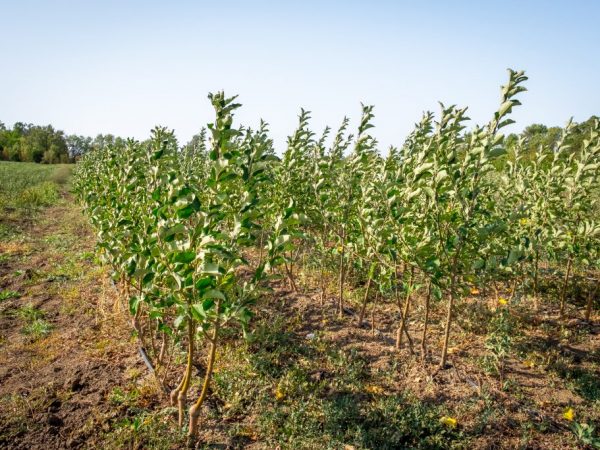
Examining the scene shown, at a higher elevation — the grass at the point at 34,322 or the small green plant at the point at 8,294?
the small green plant at the point at 8,294

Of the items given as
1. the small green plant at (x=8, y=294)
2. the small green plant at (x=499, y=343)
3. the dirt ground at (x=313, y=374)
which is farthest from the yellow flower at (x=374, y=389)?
the small green plant at (x=8, y=294)

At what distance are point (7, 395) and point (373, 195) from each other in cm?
405

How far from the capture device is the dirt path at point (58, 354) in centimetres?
315

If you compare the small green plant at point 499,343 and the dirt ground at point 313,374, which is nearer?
the dirt ground at point 313,374

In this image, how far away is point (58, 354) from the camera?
4.40m

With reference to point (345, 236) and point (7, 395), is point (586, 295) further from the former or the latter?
point (7, 395)

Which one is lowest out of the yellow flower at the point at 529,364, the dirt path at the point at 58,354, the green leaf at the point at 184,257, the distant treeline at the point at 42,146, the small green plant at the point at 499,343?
the dirt path at the point at 58,354

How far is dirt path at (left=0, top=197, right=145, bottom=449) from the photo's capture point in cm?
315

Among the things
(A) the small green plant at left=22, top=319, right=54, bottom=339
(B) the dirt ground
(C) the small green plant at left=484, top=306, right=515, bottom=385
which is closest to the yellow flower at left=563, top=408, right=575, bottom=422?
(B) the dirt ground

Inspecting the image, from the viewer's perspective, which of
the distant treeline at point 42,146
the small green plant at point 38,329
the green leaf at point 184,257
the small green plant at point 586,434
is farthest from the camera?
the distant treeline at point 42,146

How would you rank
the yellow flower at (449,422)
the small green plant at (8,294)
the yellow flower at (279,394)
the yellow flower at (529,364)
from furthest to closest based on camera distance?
the small green plant at (8,294), the yellow flower at (529,364), the yellow flower at (279,394), the yellow flower at (449,422)

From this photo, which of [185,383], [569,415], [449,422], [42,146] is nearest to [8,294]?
[185,383]

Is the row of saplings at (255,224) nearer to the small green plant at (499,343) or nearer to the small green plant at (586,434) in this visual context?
the small green plant at (499,343)

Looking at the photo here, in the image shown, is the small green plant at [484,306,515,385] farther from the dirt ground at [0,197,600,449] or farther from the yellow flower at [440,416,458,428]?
the yellow flower at [440,416,458,428]
